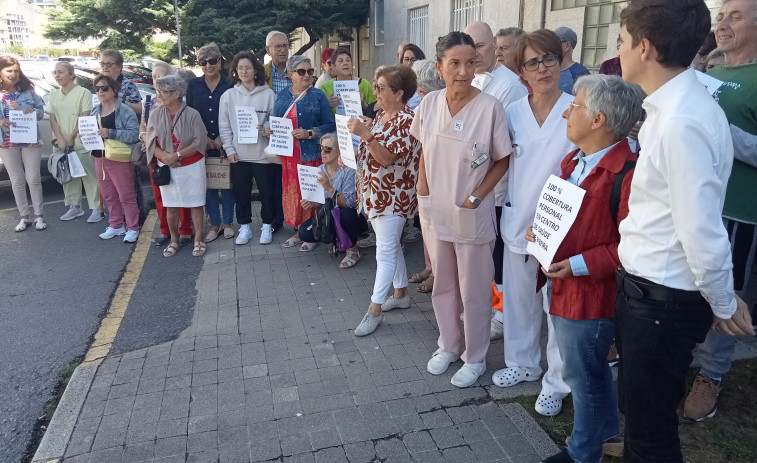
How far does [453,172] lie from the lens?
10.3 feet

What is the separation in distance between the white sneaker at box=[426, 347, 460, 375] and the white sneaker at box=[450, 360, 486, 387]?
0.36 feet

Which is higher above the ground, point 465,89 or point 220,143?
point 465,89

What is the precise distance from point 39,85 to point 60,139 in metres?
2.28

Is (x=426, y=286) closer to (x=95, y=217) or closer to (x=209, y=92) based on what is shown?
(x=209, y=92)

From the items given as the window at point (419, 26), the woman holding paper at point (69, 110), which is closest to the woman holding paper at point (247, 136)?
the woman holding paper at point (69, 110)

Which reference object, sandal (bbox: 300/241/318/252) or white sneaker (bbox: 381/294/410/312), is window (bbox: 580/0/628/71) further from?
white sneaker (bbox: 381/294/410/312)

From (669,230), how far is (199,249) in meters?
5.03

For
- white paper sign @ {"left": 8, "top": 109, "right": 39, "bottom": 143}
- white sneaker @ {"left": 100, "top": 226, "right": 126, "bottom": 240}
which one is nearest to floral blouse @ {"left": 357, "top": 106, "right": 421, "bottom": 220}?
white sneaker @ {"left": 100, "top": 226, "right": 126, "bottom": 240}

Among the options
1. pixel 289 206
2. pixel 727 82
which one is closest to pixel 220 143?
pixel 289 206

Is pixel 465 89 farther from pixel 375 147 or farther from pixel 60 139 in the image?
pixel 60 139

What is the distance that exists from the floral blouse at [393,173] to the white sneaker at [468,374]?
1.17 metres

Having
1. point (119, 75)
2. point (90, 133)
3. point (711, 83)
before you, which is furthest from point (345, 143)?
point (119, 75)

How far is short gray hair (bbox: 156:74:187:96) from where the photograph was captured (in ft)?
18.1

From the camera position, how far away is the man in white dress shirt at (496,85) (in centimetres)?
357
